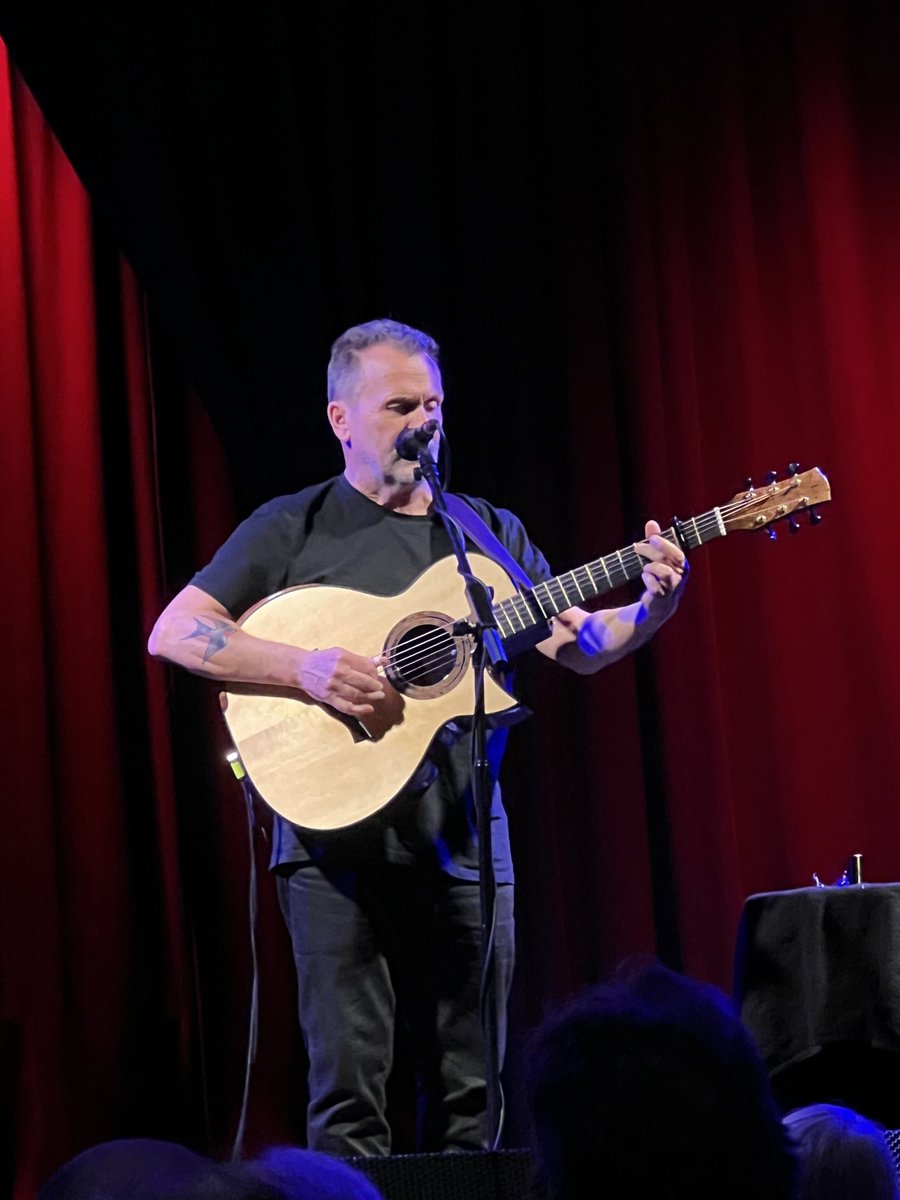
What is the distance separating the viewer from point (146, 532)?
13.7 ft

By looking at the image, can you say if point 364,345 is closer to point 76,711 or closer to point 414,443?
point 414,443

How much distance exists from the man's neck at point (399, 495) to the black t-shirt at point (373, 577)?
0.08 ft

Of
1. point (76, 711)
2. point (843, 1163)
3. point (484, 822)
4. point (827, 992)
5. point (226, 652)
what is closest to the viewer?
point (843, 1163)

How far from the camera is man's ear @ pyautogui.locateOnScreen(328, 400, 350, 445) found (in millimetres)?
3635

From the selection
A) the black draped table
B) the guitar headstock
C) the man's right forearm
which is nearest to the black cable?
the man's right forearm

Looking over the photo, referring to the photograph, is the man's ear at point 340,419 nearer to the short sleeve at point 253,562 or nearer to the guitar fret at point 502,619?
the short sleeve at point 253,562

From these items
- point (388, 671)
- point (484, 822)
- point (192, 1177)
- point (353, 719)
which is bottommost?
point (192, 1177)

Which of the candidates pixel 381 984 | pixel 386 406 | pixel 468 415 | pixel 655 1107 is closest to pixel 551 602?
pixel 386 406

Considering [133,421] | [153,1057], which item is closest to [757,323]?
[133,421]

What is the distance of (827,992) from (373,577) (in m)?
1.35

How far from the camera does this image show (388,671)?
329 centimetres

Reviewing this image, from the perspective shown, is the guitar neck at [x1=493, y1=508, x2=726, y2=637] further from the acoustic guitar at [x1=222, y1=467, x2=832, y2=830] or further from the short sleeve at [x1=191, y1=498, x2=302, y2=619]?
the short sleeve at [x1=191, y1=498, x2=302, y2=619]

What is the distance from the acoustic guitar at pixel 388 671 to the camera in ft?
10.5

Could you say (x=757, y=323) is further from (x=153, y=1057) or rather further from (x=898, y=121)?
(x=153, y=1057)
